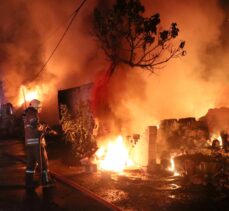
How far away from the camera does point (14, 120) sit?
2777 centimetres

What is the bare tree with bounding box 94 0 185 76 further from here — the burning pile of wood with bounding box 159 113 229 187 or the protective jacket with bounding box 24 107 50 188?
the protective jacket with bounding box 24 107 50 188

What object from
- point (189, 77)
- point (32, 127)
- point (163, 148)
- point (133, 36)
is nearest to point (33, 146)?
point (32, 127)

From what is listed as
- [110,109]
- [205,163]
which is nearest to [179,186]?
[205,163]

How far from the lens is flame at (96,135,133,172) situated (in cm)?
1058

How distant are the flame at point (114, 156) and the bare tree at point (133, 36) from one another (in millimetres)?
4332

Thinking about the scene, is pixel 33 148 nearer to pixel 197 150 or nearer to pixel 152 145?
pixel 152 145

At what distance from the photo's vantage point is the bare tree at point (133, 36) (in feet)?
44.5

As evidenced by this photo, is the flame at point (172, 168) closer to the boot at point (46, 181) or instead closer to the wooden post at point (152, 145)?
the wooden post at point (152, 145)

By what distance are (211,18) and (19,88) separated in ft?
52.8

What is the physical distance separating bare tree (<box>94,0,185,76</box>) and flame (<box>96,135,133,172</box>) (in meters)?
4.33

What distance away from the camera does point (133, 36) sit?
14.2 meters

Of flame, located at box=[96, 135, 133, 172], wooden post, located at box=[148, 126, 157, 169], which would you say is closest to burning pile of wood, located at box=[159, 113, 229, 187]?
wooden post, located at box=[148, 126, 157, 169]

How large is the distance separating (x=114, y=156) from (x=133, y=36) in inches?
213

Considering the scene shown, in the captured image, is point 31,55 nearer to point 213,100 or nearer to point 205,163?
point 213,100
